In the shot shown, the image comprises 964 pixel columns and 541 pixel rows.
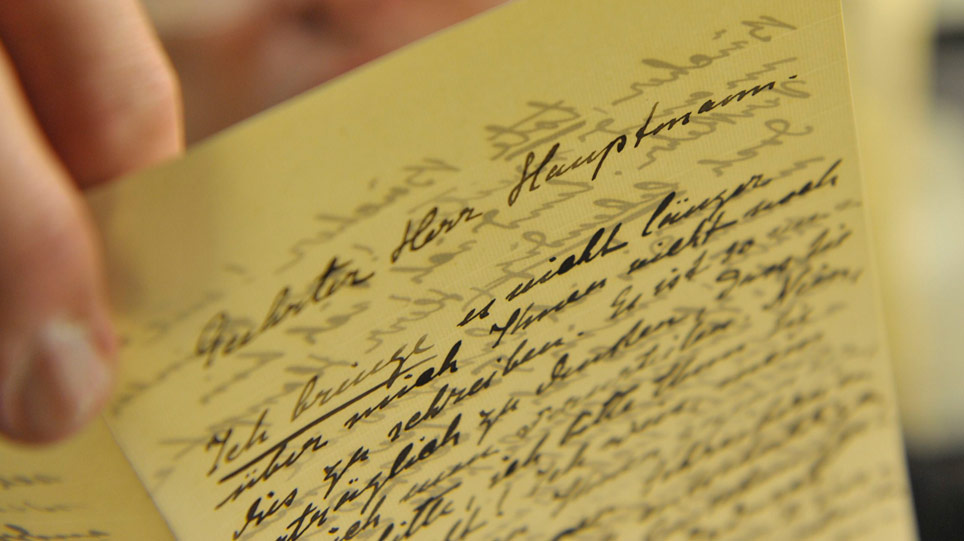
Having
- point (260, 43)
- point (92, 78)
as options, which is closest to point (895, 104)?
point (260, 43)

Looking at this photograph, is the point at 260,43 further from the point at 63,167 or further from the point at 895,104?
the point at 895,104

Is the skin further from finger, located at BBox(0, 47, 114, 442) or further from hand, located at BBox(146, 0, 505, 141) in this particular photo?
hand, located at BBox(146, 0, 505, 141)

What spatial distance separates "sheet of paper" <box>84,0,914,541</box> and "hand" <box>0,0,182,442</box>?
12 mm

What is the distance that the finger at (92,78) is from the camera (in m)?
0.24

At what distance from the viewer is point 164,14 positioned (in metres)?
0.54

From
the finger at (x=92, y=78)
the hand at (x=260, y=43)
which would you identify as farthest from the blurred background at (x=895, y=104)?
the finger at (x=92, y=78)

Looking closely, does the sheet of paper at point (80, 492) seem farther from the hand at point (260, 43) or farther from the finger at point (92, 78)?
the hand at point (260, 43)

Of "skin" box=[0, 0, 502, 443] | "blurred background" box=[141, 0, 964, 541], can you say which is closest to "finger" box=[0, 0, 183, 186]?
"skin" box=[0, 0, 502, 443]

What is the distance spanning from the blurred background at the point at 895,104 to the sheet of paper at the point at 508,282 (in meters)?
0.32

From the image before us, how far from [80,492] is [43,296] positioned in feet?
0.28

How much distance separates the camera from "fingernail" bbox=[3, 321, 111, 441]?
0.72 feet

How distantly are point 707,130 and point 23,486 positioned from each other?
11.3 inches

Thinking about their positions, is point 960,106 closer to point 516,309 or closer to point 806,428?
point 806,428

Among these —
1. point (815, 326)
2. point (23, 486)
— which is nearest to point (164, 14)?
point (23, 486)
